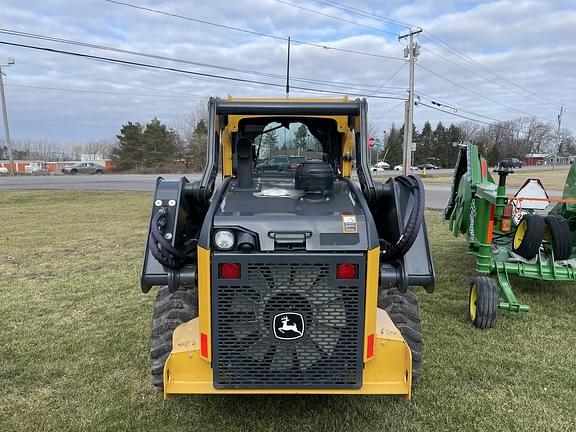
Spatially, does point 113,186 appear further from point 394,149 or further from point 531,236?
point 394,149

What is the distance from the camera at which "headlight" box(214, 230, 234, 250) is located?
2.72 m

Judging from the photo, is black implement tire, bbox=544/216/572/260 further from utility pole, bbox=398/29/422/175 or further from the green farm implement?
utility pole, bbox=398/29/422/175

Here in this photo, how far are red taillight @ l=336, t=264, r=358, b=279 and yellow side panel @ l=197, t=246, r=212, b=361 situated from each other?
72 centimetres

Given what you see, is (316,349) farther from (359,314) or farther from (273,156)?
(273,156)

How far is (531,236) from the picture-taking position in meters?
5.53

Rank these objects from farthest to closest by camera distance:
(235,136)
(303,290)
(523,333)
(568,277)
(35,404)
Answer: (568,277) → (523,333) → (235,136) → (35,404) → (303,290)

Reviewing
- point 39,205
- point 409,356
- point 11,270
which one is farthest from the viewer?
point 39,205

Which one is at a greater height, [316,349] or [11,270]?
[316,349]

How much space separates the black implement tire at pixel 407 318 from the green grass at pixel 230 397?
1.12 ft

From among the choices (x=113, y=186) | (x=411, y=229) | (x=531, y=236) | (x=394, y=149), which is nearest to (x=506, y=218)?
(x=531, y=236)

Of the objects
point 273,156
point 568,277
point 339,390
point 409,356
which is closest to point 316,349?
point 339,390

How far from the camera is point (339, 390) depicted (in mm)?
→ 2838

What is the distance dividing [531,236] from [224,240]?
164 inches

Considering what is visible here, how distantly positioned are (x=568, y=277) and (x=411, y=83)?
2527cm
